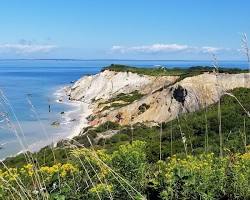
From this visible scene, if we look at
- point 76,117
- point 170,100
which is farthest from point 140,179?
point 76,117

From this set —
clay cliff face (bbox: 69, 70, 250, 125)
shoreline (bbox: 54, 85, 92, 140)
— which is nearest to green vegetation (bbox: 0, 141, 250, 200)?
clay cliff face (bbox: 69, 70, 250, 125)

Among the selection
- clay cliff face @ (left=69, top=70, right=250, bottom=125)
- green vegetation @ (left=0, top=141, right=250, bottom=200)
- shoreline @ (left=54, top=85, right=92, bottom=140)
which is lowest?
shoreline @ (left=54, top=85, right=92, bottom=140)

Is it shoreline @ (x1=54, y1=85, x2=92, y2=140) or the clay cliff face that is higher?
the clay cliff face

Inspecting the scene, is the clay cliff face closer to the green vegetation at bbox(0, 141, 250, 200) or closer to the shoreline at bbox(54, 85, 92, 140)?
the shoreline at bbox(54, 85, 92, 140)

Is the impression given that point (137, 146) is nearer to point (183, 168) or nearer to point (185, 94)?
point (183, 168)

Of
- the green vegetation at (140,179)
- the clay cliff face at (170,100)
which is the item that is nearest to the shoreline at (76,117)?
the clay cliff face at (170,100)

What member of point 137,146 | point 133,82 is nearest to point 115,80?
point 133,82

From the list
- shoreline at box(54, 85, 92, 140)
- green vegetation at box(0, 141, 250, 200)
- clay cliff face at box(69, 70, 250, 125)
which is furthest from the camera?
shoreline at box(54, 85, 92, 140)

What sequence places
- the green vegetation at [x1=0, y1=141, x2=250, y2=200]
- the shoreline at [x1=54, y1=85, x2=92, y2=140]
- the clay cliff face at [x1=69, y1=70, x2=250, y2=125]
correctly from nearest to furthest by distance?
the green vegetation at [x1=0, y1=141, x2=250, y2=200] < the clay cliff face at [x1=69, y1=70, x2=250, y2=125] < the shoreline at [x1=54, y1=85, x2=92, y2=140]

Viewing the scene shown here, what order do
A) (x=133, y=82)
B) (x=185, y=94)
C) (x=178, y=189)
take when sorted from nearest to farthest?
(x=178, y=189) → (x=185, y=94) → (x=133, y=82)

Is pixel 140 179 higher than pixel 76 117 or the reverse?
higher

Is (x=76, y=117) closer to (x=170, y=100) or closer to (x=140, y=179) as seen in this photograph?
(x=170, y=100)
